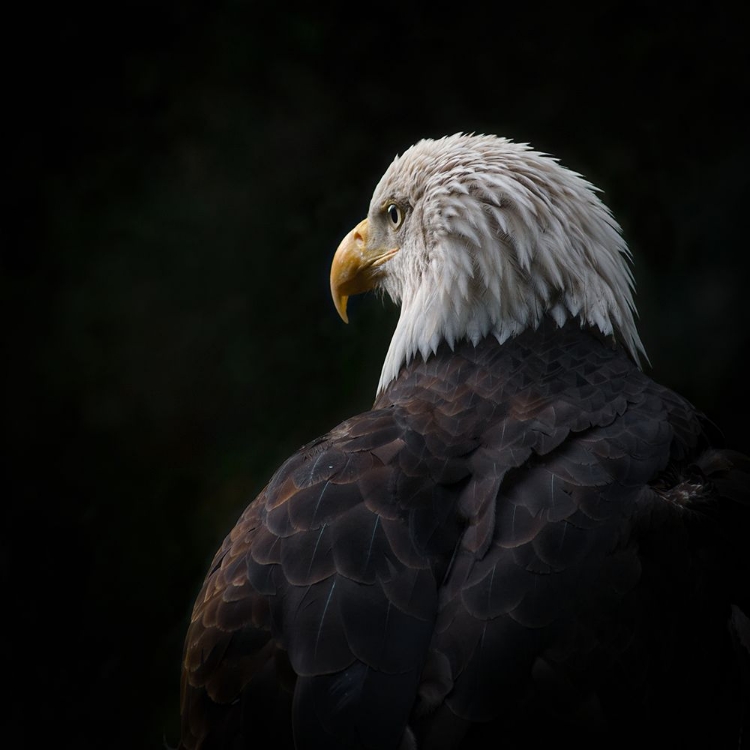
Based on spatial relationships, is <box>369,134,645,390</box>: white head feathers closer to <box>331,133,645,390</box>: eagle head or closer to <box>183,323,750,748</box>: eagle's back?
<box>331,133,645,390</box>: eagle head

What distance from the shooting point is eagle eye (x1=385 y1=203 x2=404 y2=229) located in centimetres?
223

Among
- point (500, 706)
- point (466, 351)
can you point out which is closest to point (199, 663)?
point (500, 706)

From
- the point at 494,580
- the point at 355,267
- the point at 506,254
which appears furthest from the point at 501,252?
the point at 494,580

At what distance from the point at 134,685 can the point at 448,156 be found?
242 cm

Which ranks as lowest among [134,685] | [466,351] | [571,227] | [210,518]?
[134,685]

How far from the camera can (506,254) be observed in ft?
6.47

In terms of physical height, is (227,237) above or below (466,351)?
above

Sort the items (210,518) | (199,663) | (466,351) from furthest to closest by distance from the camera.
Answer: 1. (210,518)
2. (466,351)
3. (199,663)

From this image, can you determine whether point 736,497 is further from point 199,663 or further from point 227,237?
point 227,237

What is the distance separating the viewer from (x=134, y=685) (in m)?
3.46

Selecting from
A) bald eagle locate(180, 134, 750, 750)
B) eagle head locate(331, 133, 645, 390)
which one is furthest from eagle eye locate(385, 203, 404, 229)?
bald eagle locate(180, 134, 750, 750)

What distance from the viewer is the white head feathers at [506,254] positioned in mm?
1959

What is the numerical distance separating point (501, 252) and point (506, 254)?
0.01 metres

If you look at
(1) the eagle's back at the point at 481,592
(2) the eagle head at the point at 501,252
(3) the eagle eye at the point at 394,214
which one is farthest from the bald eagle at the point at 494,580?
(3) the eagle eye at the point at 394,214
